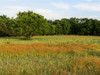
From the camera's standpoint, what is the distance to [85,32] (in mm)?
75750

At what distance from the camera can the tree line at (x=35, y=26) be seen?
3812 cm

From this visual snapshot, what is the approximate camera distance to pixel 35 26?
38.5 metres

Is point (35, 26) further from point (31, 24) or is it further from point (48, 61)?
point (48, 61)

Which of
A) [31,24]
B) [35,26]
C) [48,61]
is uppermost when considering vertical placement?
[31,24]

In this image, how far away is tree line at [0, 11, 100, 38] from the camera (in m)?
38.1

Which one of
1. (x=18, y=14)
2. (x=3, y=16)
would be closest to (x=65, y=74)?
(x=18, y=14)

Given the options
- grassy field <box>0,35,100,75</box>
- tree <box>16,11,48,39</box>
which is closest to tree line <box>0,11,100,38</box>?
tree <box>16,11,48,39</box>

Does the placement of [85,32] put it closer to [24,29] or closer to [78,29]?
[78,29]

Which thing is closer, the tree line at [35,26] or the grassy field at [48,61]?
the grassy field at [48,61]

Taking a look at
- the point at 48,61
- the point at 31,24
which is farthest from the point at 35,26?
the point at 48,61

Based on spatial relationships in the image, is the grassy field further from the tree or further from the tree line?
the tree line

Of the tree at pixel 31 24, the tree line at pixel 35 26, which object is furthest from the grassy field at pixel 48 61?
the tree line at pixel 35 26

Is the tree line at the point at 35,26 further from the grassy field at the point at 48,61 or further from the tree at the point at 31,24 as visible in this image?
the grassy field at the point at 48,61

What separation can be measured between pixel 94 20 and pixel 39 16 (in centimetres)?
4987
